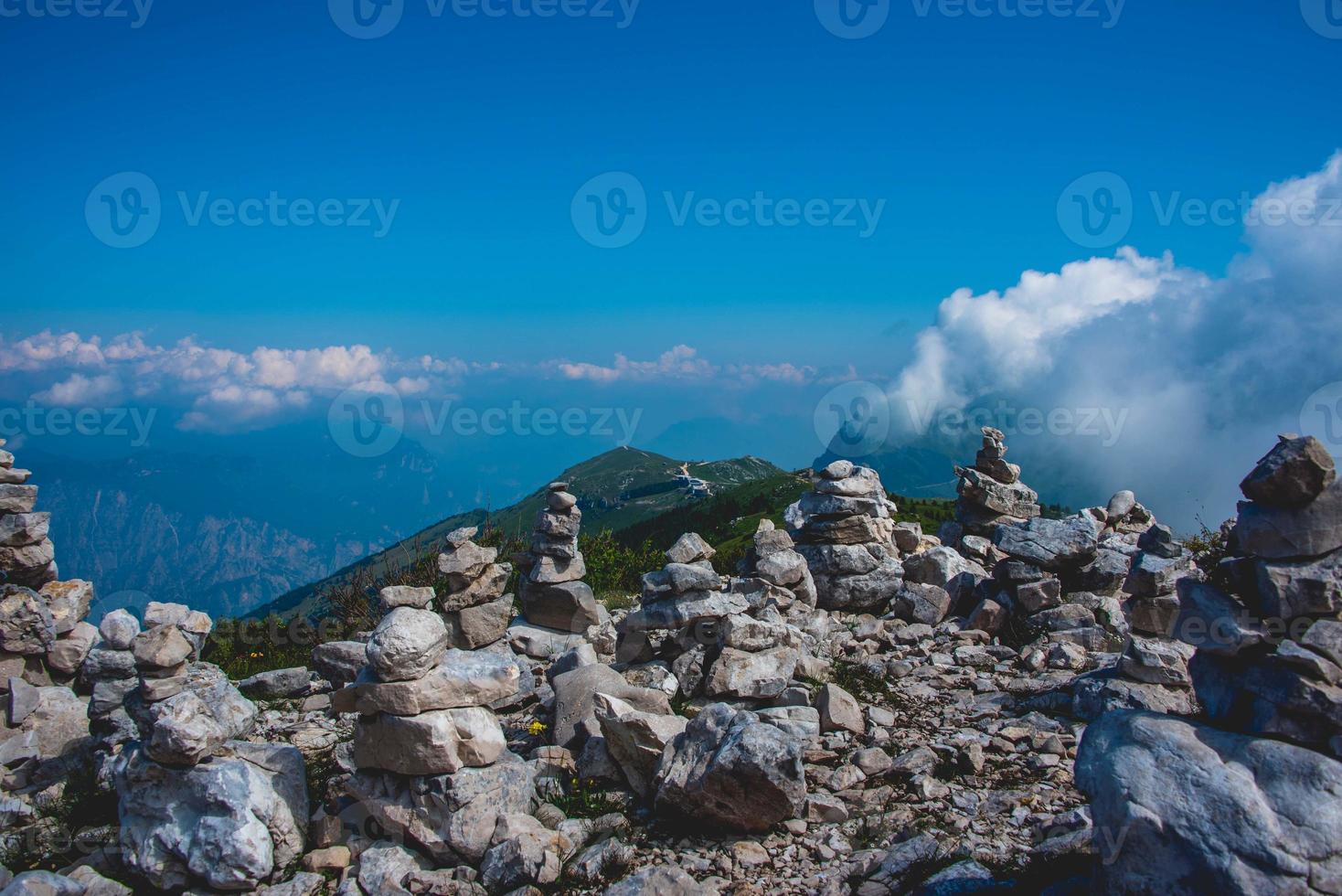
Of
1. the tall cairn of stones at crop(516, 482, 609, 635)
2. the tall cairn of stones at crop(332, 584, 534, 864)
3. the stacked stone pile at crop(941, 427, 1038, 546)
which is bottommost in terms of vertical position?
the tall cairn of stones at crop(332, 584, 534, 864)

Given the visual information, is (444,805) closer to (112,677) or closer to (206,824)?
(206,824)

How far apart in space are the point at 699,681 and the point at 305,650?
11.3 metres

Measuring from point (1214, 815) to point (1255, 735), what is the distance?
117 cm

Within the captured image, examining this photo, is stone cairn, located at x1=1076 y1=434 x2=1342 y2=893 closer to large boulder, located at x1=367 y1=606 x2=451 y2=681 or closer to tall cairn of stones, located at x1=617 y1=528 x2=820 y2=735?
tall cairn of stones, located at x1=617 y1=528 x2=820 y2=735

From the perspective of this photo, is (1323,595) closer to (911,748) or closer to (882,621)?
(911,748)

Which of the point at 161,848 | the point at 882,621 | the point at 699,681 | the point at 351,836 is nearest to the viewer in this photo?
the point at 161,848

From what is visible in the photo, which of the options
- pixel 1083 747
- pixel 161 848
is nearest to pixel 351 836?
pixel 161 848

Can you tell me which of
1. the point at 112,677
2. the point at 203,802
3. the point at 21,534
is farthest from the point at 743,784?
the point at 21,534

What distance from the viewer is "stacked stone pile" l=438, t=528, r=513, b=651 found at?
59.4 ft

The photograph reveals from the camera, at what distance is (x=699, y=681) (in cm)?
1472

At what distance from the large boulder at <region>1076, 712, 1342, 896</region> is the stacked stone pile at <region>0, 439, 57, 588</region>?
60.9 feet

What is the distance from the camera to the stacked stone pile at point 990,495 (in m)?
26.5

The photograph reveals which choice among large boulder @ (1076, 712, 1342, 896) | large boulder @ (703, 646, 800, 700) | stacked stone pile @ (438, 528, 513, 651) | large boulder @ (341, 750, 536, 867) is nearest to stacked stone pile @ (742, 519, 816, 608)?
large boulder @ (703, 646, 800, 700)

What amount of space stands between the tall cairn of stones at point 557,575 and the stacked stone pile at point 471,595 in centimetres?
192
